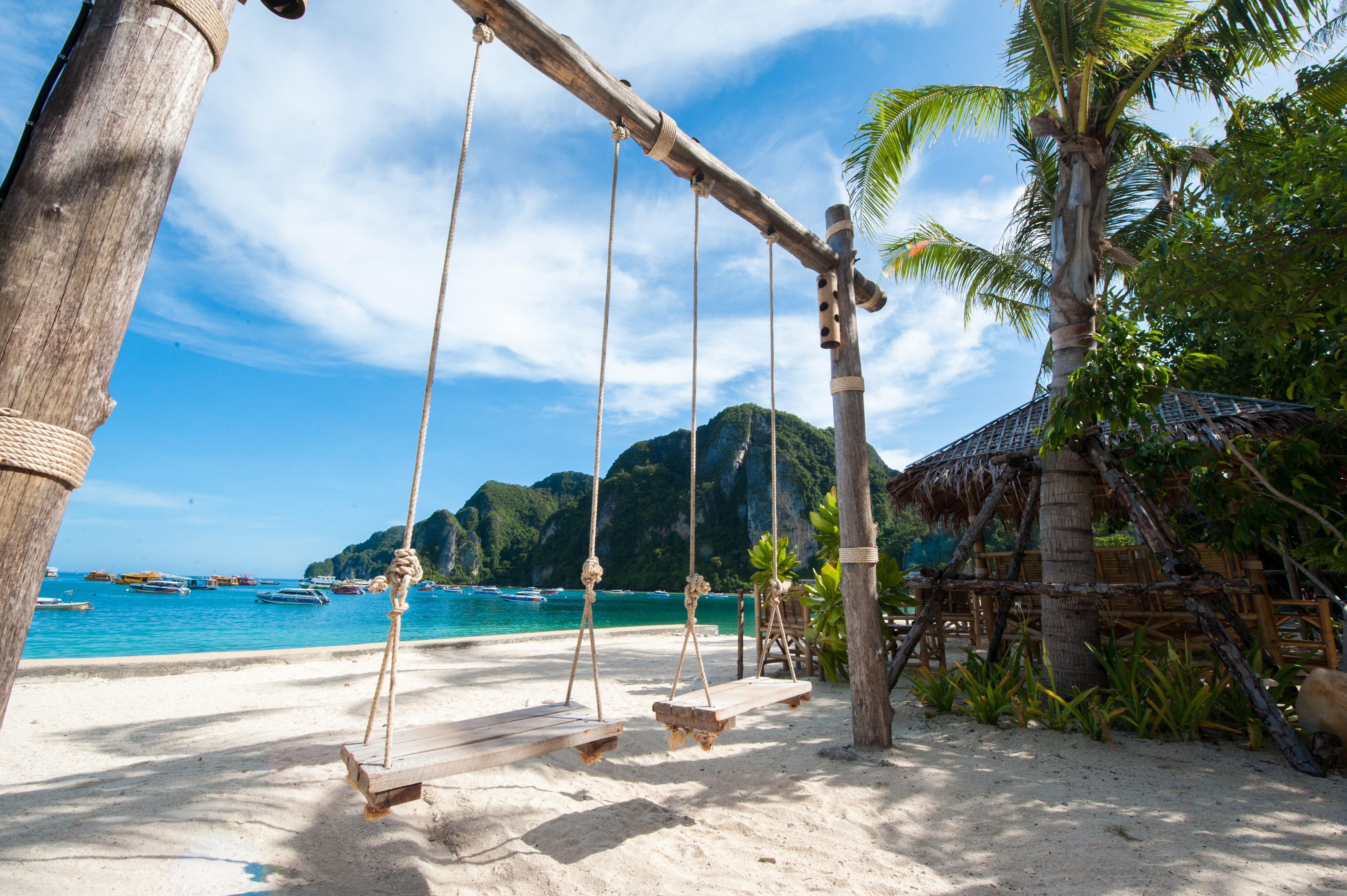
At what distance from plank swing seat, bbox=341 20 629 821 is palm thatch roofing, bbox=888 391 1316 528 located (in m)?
3.67

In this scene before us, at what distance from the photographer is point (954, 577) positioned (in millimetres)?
4387

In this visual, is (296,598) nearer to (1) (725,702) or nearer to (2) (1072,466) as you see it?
(1) (725,702)

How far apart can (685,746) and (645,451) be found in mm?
66854

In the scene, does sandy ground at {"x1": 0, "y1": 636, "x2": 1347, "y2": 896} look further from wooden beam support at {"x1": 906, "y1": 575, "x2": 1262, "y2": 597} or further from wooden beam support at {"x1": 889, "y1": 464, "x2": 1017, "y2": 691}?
wooden beam support at {"x1": 906, "y1": 575, "x2": 1262, "y2": 597}

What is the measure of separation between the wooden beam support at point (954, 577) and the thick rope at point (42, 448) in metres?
4.16

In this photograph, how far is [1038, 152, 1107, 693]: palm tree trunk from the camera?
4.15 meters

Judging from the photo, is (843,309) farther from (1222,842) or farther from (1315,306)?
(1222,842)

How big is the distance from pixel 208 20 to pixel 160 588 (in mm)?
76847

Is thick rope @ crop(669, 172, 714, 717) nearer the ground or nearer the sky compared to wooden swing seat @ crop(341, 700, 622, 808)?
nearer the sky

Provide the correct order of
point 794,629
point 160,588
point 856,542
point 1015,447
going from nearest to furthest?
point 856,542 → point 1015,447 → point 794,629 → point 160,588

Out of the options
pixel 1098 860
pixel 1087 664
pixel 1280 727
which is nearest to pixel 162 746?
pixel 1098 860

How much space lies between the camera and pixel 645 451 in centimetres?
7062

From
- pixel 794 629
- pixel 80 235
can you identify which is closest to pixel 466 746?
pixel 80 235

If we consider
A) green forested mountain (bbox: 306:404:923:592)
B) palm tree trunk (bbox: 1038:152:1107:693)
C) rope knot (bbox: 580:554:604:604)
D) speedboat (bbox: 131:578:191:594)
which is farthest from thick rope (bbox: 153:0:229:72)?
speedboat (bbox: 131:578:191:594)
